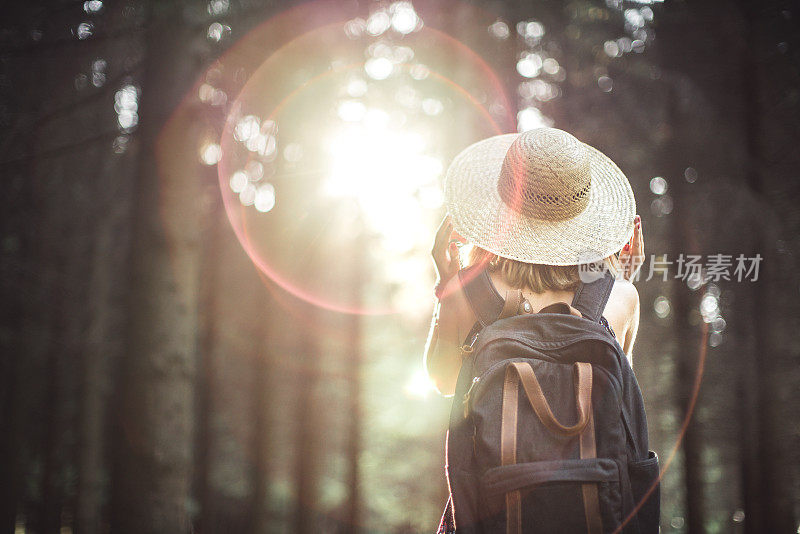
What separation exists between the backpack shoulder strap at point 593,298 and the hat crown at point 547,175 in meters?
0.27

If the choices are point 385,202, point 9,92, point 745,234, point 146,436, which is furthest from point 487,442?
point 385,202

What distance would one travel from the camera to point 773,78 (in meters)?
6.73

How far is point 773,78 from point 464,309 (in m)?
7.30

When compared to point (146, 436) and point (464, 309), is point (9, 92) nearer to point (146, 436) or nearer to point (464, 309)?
point (146, 436)

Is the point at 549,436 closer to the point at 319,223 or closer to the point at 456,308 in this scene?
the point at 456,308

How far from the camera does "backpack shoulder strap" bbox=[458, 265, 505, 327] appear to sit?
1.77 metres

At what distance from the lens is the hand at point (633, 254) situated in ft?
6.72

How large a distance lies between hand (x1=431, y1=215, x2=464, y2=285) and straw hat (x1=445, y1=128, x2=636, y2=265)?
6 cm

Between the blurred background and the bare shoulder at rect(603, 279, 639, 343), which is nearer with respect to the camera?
the bare shoulder at rect(603, 279, 639, 343)

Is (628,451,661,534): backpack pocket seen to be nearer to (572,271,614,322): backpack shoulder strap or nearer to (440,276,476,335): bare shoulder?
(572,271,614,322): backpack shoulder strap

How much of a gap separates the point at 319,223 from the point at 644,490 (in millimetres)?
7526

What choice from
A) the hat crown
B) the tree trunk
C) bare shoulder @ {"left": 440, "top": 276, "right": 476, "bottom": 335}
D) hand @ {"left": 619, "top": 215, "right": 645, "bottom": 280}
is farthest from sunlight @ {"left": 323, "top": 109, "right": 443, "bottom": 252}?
bare shoulder @ {"left": 440, "top": 276, "right": 476, "bottom": 335}

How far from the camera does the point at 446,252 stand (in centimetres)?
193

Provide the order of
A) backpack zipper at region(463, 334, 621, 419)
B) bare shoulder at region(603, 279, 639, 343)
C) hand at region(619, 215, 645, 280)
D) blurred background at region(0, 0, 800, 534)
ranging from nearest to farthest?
backpack zipper at region(463, 334, 621, 419) → bare shoulder at region(603, 279, 639, 343) → hand at region(619, 215, 645, 280) → blurred background at region(0, 0, 800, 534)
